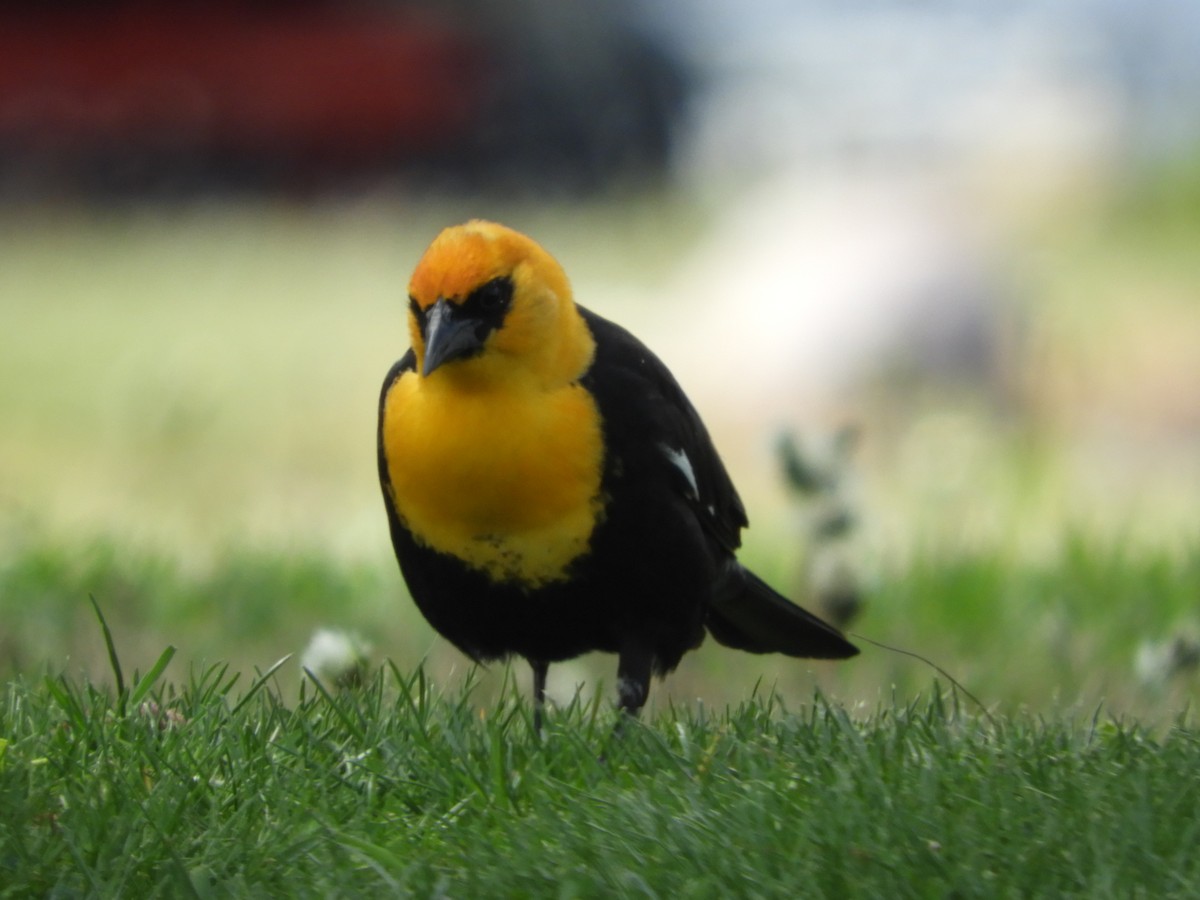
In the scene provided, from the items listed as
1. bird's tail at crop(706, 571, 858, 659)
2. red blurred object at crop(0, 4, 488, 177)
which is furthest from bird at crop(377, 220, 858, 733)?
red blurred object at crop(0, 4, 488, 177)

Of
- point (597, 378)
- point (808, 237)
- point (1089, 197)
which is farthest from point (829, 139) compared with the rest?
point (597, 378)

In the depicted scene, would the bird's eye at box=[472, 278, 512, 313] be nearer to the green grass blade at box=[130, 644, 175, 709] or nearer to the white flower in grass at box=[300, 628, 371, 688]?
the white flower in grass at box=[300, 628, 371, 688]

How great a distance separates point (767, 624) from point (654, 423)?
76 centimetres

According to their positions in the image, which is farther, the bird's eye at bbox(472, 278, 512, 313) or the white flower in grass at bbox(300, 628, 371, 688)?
the white flower in grass at bbox(300, 628, 371, 688)

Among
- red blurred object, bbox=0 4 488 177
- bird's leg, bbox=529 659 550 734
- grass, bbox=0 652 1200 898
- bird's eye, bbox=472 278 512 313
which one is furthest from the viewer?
red blurred object, bbox=0 4 488 177

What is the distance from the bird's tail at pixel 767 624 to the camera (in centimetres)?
441

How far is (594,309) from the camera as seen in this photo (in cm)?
1188

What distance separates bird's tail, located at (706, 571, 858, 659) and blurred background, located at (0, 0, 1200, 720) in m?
0.12

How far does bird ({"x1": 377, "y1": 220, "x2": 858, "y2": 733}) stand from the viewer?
12.0 feet

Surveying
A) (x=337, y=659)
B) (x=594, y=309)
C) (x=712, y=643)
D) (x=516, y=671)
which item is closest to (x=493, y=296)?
(x=337, y=659)

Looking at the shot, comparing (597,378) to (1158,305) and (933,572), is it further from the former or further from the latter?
(1158,305)

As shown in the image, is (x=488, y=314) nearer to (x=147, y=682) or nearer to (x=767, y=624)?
(x=147, y=682)

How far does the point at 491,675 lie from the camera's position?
5.20 m

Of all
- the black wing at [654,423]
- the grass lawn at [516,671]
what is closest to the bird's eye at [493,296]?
the black wing at [654,423]
